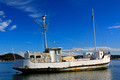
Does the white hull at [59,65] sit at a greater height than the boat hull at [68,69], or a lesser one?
greater

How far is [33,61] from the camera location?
26359 millimetres

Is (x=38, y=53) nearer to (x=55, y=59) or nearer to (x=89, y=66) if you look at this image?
(x=55, y=59)

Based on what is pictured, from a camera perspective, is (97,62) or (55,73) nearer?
(55,73)

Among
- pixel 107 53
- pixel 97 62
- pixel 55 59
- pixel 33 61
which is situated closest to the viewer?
pixel 33 61

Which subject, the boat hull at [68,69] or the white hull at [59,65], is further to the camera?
the boat hull at [68,69]

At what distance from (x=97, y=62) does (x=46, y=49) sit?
11.3 metres

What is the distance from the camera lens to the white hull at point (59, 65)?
2580 cm

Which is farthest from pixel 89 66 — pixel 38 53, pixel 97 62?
pixel 38 53

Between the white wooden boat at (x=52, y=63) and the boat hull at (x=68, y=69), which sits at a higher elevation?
the white wooden boat at (x=52, y=63)

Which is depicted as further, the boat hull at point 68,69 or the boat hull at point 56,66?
the boat hull at point 68,69

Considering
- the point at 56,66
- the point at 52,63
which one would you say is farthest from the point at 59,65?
the point at 52,63

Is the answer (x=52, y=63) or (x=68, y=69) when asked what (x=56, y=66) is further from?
(x=68, y=69)

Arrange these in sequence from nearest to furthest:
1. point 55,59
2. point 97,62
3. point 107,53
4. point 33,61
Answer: point 33,61 → point 55,59 → point 97,62 → point 107,53

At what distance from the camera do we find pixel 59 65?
89.2ft
